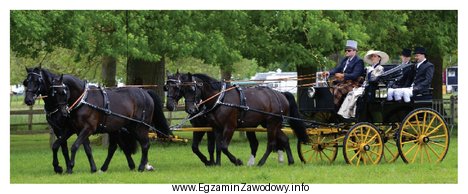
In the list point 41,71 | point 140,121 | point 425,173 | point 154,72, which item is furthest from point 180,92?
point 154,72

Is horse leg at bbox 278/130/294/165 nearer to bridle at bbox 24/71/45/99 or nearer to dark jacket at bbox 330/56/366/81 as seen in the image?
dark jacket at bbox 330/56/366/81

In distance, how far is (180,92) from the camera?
1603 centimetres

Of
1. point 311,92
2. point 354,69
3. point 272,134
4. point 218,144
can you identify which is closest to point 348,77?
point 354,69

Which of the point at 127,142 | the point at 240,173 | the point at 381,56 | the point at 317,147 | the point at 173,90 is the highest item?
the point at 381,56

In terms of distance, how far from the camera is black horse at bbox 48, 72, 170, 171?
51.2ft

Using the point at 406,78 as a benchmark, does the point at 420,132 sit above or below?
below

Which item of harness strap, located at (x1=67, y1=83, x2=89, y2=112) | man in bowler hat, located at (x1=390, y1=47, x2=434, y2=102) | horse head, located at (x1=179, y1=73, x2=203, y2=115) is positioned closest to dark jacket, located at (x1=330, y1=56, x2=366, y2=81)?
man in bowler hat, located at (x1=390, y1=47, x2=434, y2=102)

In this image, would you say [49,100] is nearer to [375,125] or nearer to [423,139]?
[375,125]

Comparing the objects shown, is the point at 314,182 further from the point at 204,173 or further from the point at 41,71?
the point at 41,71

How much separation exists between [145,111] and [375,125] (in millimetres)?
4213

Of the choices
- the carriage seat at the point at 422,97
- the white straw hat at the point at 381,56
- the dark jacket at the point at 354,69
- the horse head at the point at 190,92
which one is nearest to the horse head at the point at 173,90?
the horse head at the point at 190,92

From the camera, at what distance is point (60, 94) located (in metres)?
15.3

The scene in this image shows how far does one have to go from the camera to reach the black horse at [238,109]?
16.4 metres

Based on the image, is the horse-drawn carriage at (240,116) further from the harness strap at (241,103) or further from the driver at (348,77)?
the driver at (348,77)
